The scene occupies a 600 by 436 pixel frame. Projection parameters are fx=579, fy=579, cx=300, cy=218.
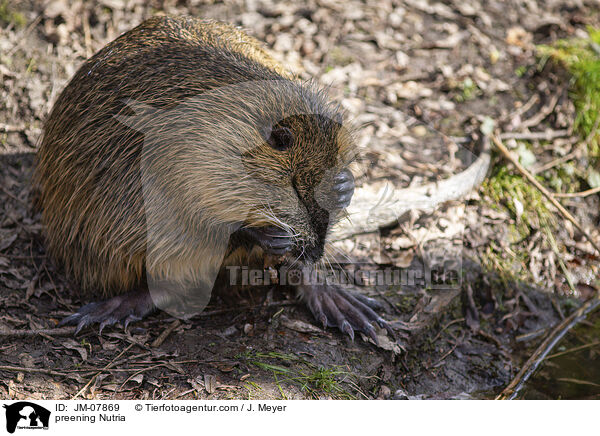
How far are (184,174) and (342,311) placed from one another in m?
1.25

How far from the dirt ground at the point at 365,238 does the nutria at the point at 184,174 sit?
216 millimetres

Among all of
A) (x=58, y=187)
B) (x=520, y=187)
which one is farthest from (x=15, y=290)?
(x=520, y=187)

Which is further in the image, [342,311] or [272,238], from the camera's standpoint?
[342,311]

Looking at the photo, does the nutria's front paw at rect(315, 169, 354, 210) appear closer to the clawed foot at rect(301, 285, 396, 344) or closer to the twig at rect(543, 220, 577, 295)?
the clawed foot at rect(301, 285, 396, 344)

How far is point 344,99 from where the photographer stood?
16.9 ft

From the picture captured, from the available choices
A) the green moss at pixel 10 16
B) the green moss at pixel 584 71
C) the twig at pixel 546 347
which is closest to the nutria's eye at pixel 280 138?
the twig at pixel 546 347

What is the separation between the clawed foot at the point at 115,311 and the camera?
3.11 meters

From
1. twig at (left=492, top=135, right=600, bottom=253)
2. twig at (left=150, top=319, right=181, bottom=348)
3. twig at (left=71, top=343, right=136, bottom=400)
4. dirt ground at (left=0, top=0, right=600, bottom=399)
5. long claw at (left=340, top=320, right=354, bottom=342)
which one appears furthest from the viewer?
twig at (left=492, top=135, right=600, bottom=253)

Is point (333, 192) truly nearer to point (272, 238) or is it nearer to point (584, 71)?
point (272, 238)

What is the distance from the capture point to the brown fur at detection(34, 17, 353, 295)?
109 inches

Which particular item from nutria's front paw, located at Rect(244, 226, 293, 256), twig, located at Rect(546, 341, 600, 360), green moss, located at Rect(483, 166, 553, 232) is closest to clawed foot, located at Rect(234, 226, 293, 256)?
nutria's front paw, located at Rect(244, 226, 293, 256)

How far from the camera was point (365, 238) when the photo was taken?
4102 millimetres
